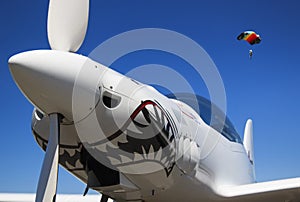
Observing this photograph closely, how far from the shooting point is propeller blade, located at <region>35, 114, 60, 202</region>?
4051 mm

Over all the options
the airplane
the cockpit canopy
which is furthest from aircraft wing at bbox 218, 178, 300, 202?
the cockpit canopy

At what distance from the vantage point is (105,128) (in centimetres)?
450

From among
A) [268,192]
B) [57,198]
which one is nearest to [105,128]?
[268,192]

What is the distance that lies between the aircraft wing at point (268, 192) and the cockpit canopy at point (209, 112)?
1364mm

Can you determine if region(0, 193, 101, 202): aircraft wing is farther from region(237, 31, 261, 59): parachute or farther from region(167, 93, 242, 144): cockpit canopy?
region(237, 31, 261, 59): parachute

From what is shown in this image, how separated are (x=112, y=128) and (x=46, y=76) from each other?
1.06 meters

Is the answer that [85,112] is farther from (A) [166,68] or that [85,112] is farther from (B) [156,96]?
(A) [166,68]

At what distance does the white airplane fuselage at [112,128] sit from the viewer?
4109mm

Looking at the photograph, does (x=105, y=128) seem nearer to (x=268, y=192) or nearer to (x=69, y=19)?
(x=69, y=19)

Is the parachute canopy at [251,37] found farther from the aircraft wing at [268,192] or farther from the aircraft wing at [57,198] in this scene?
the aircraft wing at [57,198]

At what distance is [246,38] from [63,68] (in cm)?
778

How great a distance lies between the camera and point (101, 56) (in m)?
4.68

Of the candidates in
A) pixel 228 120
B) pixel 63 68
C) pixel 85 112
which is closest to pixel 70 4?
pixel 63 68

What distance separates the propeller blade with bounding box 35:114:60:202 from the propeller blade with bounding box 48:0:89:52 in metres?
1.14
